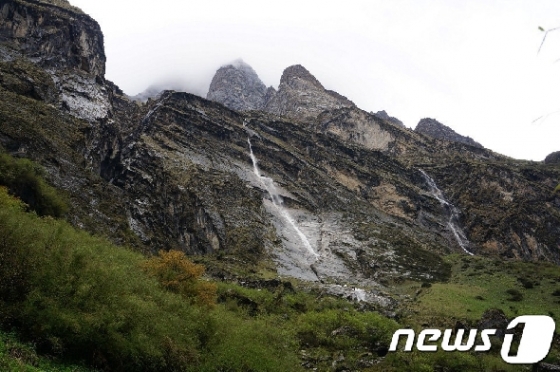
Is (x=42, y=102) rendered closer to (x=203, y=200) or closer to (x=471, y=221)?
(x=203, y=200)

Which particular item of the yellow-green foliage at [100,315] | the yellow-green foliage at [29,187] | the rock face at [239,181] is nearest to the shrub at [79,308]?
the yellow-green foliage at [100,315]

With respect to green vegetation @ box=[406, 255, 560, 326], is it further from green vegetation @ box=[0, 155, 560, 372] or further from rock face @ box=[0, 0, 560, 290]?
rock face @ box=[0, 0, 560, 290]

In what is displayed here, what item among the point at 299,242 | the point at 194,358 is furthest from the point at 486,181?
the point at 194,358

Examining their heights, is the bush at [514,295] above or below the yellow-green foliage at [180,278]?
above

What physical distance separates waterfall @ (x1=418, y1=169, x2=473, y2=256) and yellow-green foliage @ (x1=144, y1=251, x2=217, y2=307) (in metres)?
95.4

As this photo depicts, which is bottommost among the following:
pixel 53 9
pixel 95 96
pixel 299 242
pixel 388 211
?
pixel 299 242

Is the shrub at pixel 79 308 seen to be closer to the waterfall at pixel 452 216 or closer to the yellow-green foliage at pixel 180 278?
the yellow-green foliage at pixel 180 278

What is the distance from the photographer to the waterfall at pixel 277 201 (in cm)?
9994

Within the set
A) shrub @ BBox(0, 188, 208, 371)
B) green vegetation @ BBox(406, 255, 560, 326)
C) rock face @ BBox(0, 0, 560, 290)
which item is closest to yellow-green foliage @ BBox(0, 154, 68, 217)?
rock face @ BBox(0, 0, 560, 290)

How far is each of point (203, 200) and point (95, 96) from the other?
1384 inches

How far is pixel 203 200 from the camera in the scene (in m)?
97.7

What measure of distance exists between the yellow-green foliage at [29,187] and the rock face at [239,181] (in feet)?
18.1

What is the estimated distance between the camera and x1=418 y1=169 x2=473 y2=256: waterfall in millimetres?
125925

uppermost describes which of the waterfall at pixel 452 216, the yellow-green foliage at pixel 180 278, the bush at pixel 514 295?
the waterfall at pixel 452 216
